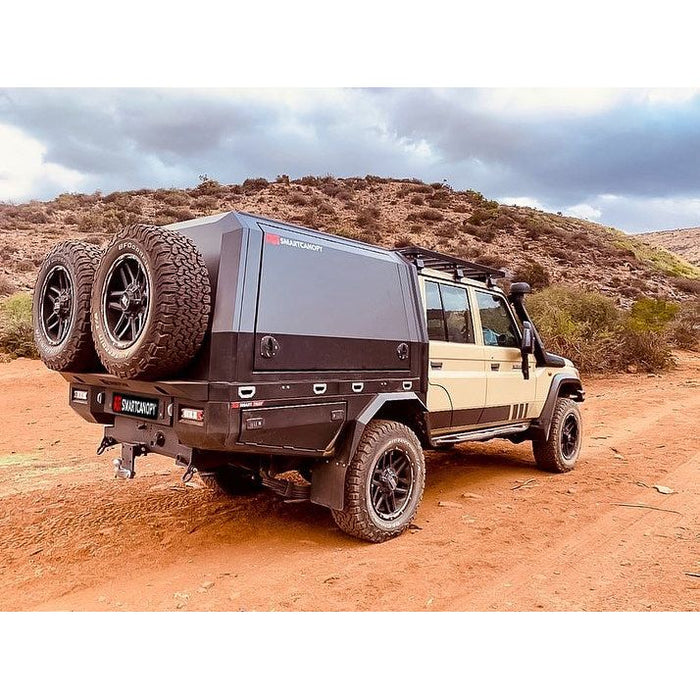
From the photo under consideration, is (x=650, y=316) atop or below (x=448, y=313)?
atop

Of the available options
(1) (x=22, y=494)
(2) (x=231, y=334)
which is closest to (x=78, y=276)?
(2) (x=231, y=334)

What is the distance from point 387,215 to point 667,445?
92.2 ft

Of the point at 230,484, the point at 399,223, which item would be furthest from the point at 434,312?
the point at 399,223

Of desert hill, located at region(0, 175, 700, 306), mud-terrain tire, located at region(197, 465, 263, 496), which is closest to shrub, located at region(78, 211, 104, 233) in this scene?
desert hill, located at region(0, 175, 700, 306)

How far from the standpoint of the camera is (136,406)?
13.3 feet

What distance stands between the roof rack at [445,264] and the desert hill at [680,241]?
1947 inches

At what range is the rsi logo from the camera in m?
3.81

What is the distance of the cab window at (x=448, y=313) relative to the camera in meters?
5.29

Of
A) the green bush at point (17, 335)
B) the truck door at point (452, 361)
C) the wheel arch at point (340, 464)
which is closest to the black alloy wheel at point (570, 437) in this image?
the truck door at point (452, 361)

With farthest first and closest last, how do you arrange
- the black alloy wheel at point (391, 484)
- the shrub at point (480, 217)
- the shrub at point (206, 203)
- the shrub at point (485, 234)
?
the shrub at point (480, 217) < the shrub at point (206, 203) < the shrub at point (485, 234) < the black alloy wheel at point (391, 484)

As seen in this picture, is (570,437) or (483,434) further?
(570,437)

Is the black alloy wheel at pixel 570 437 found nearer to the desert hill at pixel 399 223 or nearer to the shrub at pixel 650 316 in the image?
the shrub at pixel 650 316

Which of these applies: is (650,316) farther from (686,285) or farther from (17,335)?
(17,335)

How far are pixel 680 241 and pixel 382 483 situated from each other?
200 feet
